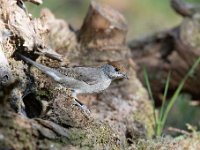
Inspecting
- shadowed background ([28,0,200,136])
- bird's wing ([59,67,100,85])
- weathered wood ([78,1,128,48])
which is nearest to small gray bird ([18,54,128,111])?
bird's wing ([59,67,100,85])

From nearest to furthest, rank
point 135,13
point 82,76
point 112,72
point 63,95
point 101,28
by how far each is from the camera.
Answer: point 63,95, point 82,76, point 112,72, point 101,28, point 135,13

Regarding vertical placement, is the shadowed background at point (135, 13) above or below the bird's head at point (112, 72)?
below

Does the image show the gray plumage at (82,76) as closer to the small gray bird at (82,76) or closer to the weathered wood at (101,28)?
the small gray bird at (82,76)

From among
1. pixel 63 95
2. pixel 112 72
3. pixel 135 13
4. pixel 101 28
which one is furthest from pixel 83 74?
pixel 135 13

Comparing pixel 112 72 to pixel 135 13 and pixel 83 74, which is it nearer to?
pixel 83 74

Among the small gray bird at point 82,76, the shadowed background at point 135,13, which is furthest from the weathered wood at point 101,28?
the shadowed background at point 135,13

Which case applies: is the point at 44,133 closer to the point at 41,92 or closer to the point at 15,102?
the point at 15,102

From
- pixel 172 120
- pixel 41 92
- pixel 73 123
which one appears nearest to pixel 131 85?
pixel 172 120

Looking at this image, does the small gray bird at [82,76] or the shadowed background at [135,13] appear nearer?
the small gray bird at [82,76]
